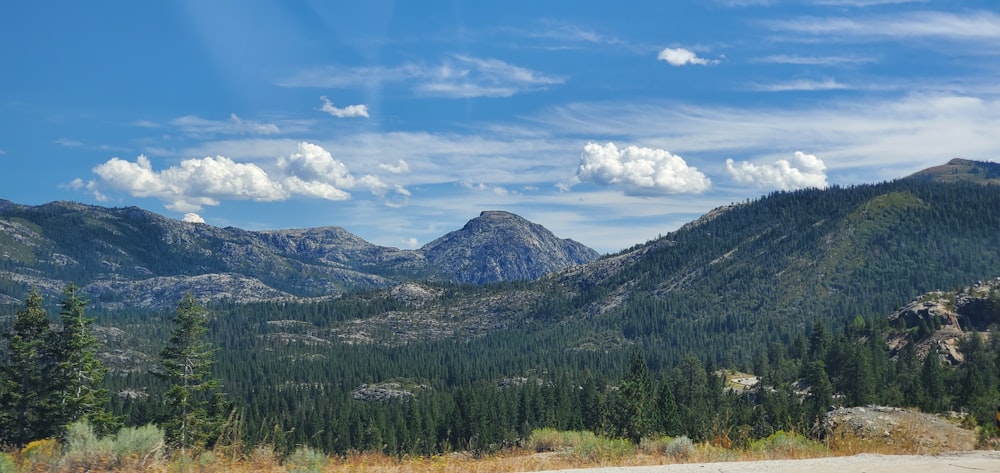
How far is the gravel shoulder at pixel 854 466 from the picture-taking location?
550 inches

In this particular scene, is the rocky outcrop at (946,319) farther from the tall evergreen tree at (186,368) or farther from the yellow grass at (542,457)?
the tall evergreen tree at (186,368)

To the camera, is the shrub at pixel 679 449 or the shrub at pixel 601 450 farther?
the shrub at pixel 679 449

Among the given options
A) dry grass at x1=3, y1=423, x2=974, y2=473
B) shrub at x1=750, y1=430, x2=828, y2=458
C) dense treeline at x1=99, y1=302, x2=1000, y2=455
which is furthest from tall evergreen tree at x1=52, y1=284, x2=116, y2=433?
shrub at x1=750, y1=430, x2=828, y2=458

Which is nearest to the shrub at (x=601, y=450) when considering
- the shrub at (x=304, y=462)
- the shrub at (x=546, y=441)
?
the shrub at (x=546, y=441)

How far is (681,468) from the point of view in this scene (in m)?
14.6

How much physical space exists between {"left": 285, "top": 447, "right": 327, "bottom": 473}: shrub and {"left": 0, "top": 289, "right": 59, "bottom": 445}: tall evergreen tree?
37046mm

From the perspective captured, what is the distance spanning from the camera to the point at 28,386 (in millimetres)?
40656

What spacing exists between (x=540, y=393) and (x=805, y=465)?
11519 centimetres

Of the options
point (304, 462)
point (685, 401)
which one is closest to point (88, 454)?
point (304, 462)

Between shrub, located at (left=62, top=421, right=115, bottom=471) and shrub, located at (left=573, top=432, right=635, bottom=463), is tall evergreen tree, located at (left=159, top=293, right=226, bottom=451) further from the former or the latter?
shrub, located at (left=573, top=432, right=635, bottom=463)

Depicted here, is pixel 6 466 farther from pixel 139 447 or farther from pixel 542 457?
pixel 542 457

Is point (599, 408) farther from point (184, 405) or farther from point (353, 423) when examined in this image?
point (184, 405)

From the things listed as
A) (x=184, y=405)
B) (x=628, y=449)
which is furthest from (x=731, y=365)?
(x=628, y=449)

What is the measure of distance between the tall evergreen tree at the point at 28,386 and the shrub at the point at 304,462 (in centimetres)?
3705
